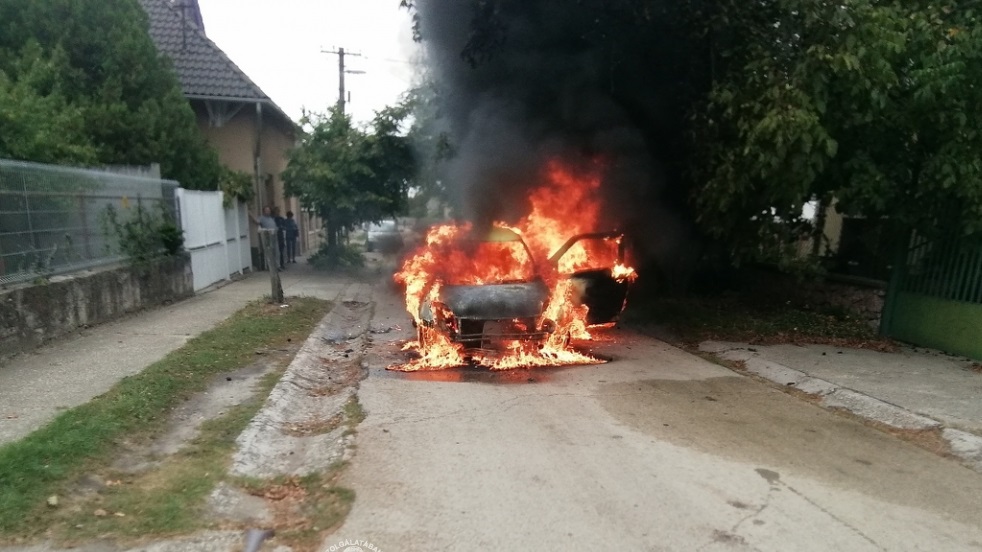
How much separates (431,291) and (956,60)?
21.2ft

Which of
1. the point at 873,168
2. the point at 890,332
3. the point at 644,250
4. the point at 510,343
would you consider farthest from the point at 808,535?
the point at 644,250

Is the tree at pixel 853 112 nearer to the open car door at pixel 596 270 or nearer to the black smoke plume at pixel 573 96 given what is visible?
the black smoke plume at pixel 573 96

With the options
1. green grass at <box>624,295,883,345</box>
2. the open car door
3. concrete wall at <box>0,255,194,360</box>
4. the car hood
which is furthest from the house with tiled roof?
green grass at <box>624,295,883,345</box>

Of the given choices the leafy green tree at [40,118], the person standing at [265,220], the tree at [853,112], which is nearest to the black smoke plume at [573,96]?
the tree at [853,112]

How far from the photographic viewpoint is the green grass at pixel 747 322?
9.27 m

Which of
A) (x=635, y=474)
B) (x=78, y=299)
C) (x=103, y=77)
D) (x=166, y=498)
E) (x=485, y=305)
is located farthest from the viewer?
(x=103, y=77)

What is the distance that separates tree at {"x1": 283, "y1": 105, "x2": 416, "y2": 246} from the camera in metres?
17.1

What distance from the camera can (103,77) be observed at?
12484mm

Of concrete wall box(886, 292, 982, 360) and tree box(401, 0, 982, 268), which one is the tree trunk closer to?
tree box(401, 0, 982, 268)

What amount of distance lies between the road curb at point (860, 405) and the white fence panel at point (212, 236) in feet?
32.5

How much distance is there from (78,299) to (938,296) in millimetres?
10990

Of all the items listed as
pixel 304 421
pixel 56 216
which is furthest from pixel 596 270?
pixel 56 216

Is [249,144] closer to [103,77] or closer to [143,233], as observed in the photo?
[103,77]

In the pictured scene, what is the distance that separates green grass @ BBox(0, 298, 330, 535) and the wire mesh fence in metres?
1.98
